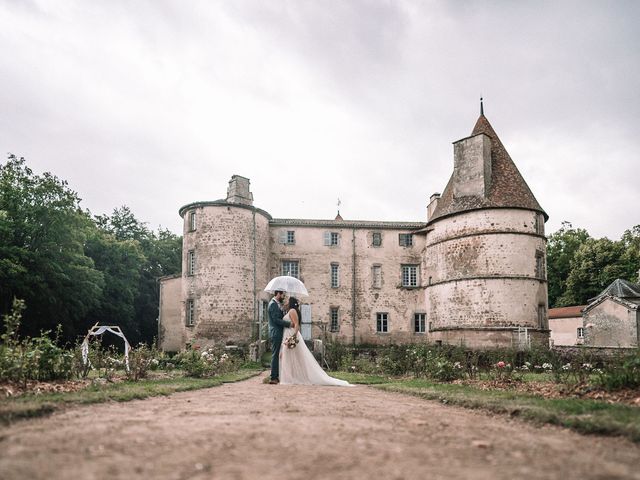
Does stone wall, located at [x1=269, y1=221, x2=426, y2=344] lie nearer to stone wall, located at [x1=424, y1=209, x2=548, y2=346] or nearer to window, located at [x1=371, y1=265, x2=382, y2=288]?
window, located at [x1=371, y1=265, x2=382, y2=288]

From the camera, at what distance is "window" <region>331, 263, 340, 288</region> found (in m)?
35.5

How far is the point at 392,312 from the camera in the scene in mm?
35344

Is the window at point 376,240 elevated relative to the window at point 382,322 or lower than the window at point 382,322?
elevated

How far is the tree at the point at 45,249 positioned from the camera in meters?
30.3

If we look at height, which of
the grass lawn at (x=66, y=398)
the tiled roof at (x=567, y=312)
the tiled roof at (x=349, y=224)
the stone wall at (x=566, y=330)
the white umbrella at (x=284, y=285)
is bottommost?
the stone wall at (x=566, y=330)

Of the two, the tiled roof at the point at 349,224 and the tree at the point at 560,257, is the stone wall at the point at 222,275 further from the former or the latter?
the tree at the point at 560,257

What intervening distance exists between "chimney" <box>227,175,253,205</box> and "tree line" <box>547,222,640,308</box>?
102ft

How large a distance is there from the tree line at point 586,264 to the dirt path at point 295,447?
46365mm

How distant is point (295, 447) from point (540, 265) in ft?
90.6

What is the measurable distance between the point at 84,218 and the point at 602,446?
3533cm

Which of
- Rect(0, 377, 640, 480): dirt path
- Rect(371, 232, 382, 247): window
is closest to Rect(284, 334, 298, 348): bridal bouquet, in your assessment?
Rect(0, 377, 640, 480): dirt path

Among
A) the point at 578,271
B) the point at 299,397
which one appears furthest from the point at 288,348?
the point at 578,271

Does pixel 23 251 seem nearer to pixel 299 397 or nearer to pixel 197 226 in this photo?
pixel 197 226

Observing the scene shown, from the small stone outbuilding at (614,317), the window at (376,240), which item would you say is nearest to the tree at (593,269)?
the small stone outbuilding at (614,317)
